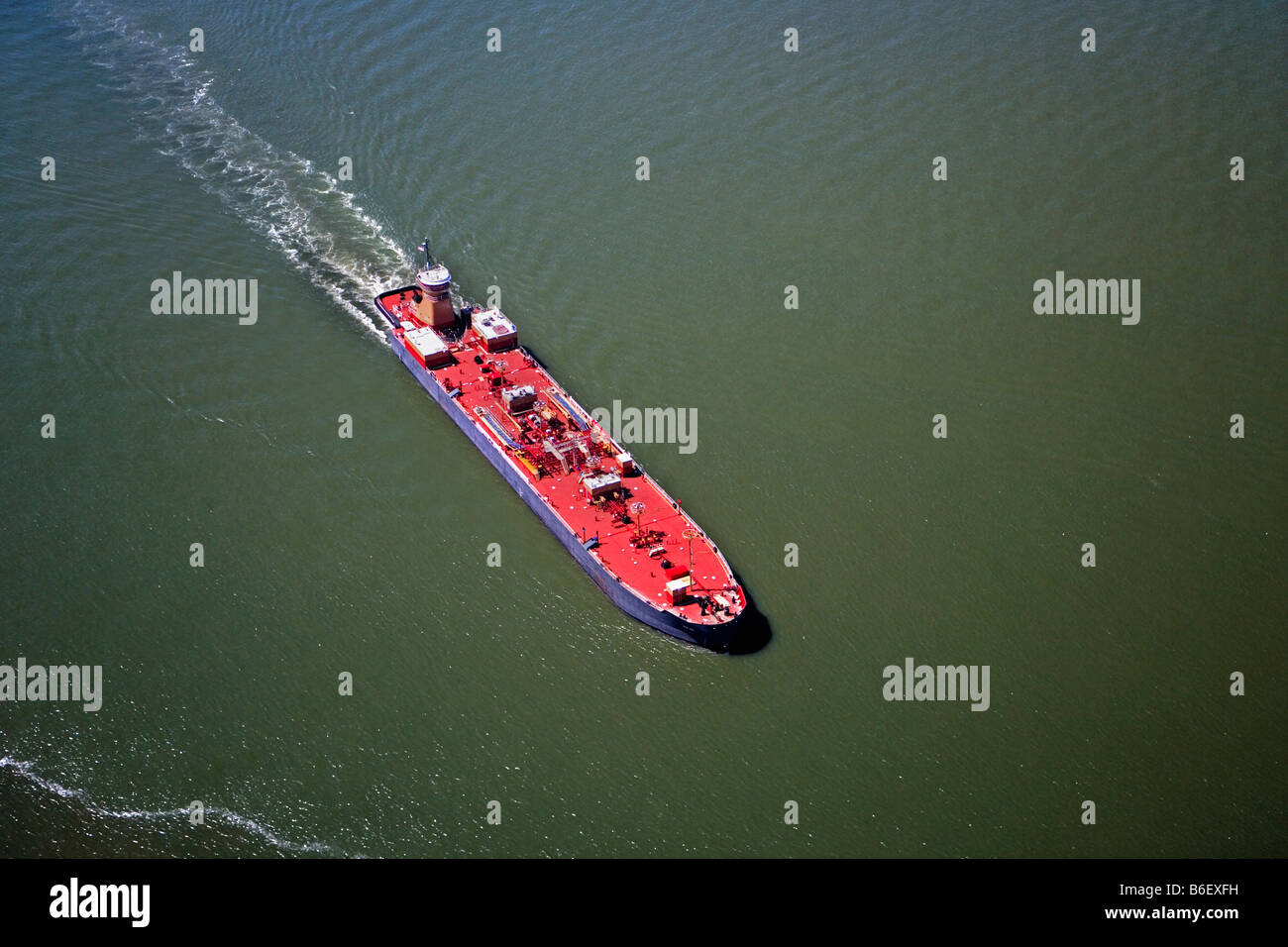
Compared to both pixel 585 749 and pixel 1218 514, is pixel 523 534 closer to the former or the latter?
pixel 585 749

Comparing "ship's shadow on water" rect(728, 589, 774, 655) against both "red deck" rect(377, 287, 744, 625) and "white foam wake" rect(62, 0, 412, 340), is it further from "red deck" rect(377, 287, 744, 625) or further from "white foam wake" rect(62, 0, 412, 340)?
"white foam wake" rect(62, 0, 412, 340)

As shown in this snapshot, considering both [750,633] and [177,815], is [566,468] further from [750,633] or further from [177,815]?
[177,815]

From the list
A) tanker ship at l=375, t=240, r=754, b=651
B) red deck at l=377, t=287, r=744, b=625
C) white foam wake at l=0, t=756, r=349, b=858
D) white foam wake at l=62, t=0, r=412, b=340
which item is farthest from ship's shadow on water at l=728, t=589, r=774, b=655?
white foam wake at l=62, t=0, r=412, b=340

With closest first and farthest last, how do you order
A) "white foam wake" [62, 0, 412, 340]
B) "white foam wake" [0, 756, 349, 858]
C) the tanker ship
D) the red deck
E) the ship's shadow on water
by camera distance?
"white foam wake" [0, 756, 349, 858]
the ship's shadow on water
the tanker ship
the red deck
"white foam wake" [62, 0, 412, 340]

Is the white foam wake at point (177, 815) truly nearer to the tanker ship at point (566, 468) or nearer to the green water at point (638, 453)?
the green water at point (638, 453)

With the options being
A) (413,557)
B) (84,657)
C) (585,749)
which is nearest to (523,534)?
(413,557)

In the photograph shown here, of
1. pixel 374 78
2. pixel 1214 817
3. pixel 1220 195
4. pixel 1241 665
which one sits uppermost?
pixel 374 78

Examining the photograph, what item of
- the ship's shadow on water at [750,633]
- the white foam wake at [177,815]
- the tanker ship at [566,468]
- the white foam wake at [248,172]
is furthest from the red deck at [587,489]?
the white foam wake at [177,815]
